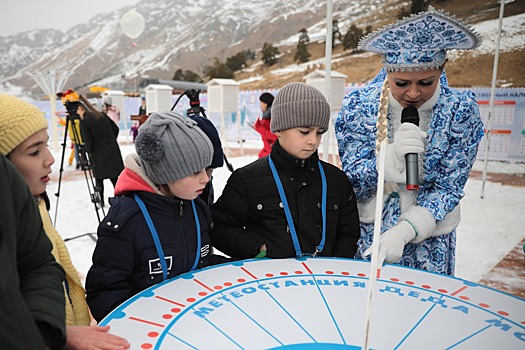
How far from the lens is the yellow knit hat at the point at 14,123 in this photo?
883 millimetres

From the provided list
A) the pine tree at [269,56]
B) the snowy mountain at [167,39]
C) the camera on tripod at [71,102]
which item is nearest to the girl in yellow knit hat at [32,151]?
the camera on tripod at [71,102]

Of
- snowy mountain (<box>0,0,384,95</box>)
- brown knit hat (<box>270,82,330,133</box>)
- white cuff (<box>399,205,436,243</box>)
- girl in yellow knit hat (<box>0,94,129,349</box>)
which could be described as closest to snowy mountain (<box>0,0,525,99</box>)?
snowy mountain (<box>0,0,384,95</box>)

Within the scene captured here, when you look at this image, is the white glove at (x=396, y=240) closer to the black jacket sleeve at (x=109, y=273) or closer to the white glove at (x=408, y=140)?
the white glove at (x=408, y=140)

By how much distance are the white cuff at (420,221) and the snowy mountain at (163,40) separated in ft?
136

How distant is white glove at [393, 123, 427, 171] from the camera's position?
1.25 meters

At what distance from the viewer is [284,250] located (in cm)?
145

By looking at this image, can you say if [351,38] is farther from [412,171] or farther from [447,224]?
[412,171]

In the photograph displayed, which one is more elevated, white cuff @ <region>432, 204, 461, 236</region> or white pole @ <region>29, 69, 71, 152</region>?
white pole @ <region>29, 69, 71, 152</region>

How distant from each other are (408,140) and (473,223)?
363cm

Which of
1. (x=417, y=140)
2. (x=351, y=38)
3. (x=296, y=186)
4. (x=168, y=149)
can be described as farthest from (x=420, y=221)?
(x=351, y=38)

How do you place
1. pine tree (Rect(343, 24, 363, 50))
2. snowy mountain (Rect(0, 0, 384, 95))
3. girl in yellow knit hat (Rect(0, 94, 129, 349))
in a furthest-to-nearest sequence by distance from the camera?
snowy mountain (Rect(0, 0, 384, 95)) → pine tree (Rect(343, 24, 363, 50)) → girl in yellow knit hat (Rect(0, 94, 129, 349))

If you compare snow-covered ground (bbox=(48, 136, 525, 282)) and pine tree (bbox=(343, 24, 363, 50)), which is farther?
pine tree (bbox=(343, 24, 363, 50))

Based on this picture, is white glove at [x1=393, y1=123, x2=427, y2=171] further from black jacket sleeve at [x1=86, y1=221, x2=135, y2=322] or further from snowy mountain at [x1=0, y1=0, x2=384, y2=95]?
snowy mountain at [x1=0, y1=0, x2=384, y2=95]

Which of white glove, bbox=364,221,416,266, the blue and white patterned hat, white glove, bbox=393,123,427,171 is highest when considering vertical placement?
the blue and white patterned hat
